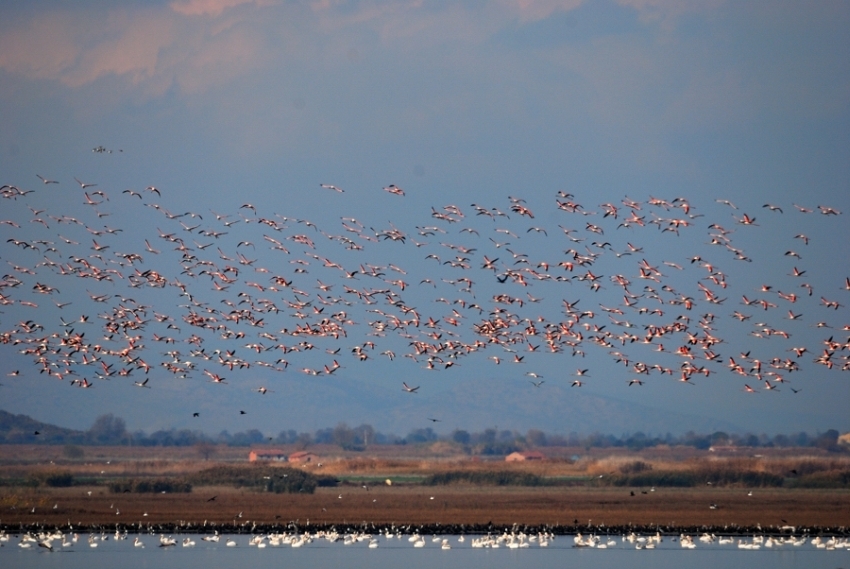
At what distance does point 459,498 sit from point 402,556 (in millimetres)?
29494

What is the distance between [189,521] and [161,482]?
912 inches

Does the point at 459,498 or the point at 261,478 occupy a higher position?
the point at 261,478

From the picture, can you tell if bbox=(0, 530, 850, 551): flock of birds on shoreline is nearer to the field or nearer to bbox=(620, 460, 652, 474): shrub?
the field

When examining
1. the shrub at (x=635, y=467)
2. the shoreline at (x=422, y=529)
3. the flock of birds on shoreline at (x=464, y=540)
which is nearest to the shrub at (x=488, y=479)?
the shrub at (x=635, y=467)

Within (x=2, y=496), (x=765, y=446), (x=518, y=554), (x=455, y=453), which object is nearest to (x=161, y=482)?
(x=2, y=496)

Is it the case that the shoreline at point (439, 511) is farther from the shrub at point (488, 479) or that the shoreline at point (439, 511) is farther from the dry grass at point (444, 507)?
the shrub at point (488, 479)

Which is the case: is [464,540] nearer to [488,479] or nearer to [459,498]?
[459,498]

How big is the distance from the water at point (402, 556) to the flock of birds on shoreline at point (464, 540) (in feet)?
0.77

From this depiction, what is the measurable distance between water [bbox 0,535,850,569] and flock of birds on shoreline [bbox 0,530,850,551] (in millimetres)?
234

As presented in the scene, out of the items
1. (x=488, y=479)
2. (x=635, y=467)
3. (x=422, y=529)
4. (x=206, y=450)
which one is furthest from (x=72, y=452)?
(x=422, y=529)

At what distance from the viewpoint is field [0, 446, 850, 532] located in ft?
223

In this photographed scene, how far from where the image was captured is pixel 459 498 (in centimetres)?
8275

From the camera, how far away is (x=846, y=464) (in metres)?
106

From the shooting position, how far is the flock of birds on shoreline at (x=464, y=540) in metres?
56.5
